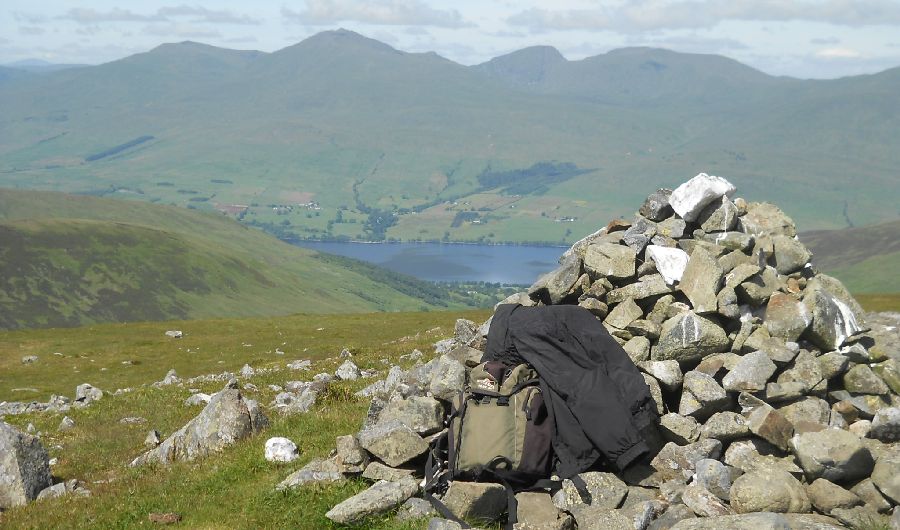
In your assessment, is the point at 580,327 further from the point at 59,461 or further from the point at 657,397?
the point at 59,461

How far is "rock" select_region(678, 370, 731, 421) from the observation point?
1528 centimetres

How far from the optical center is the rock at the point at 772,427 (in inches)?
Result: 569

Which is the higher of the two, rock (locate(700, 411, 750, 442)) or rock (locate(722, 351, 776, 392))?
rock (locate(722, 351, 776, 392))

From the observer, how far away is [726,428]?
1479 centimetres

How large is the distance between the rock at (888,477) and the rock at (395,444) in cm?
853

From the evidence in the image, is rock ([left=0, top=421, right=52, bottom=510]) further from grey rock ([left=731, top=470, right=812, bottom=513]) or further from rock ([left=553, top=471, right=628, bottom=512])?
grey rock ([left=731, top=470, right=812, bottom=513])

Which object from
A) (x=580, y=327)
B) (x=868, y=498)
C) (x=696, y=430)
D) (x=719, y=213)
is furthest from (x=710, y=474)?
(x=719, y=213)

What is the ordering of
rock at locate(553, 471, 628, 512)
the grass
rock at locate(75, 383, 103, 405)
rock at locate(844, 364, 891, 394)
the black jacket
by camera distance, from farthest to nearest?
rock at locate(75, 383, 103, 405) < rock at locate(844, 364, 891, 394) < the grass < the black jacket < rock at locate(553, 471, 628, 512)

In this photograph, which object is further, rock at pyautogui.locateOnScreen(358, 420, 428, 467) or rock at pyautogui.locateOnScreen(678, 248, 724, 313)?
rock at pyautogui.locateOnScreen(678, 248, 724, 313)

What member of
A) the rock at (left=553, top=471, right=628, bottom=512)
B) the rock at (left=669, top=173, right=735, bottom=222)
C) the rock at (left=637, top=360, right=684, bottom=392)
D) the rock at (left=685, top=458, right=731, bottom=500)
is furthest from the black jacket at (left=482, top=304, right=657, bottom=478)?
the rock at (left=669, top=173, right=735, bottom=222)

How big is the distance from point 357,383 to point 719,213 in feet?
48.0

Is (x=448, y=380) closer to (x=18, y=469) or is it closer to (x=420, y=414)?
(x=420, y=414)

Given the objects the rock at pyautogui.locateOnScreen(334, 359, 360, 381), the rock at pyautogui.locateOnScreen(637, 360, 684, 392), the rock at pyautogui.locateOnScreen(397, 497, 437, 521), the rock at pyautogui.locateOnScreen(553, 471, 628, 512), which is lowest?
the rock at pyautogui.locateOnScreen(334, 359, 360, 381)

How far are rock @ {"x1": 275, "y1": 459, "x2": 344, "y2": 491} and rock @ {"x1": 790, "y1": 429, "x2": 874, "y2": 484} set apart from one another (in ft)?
29.9
